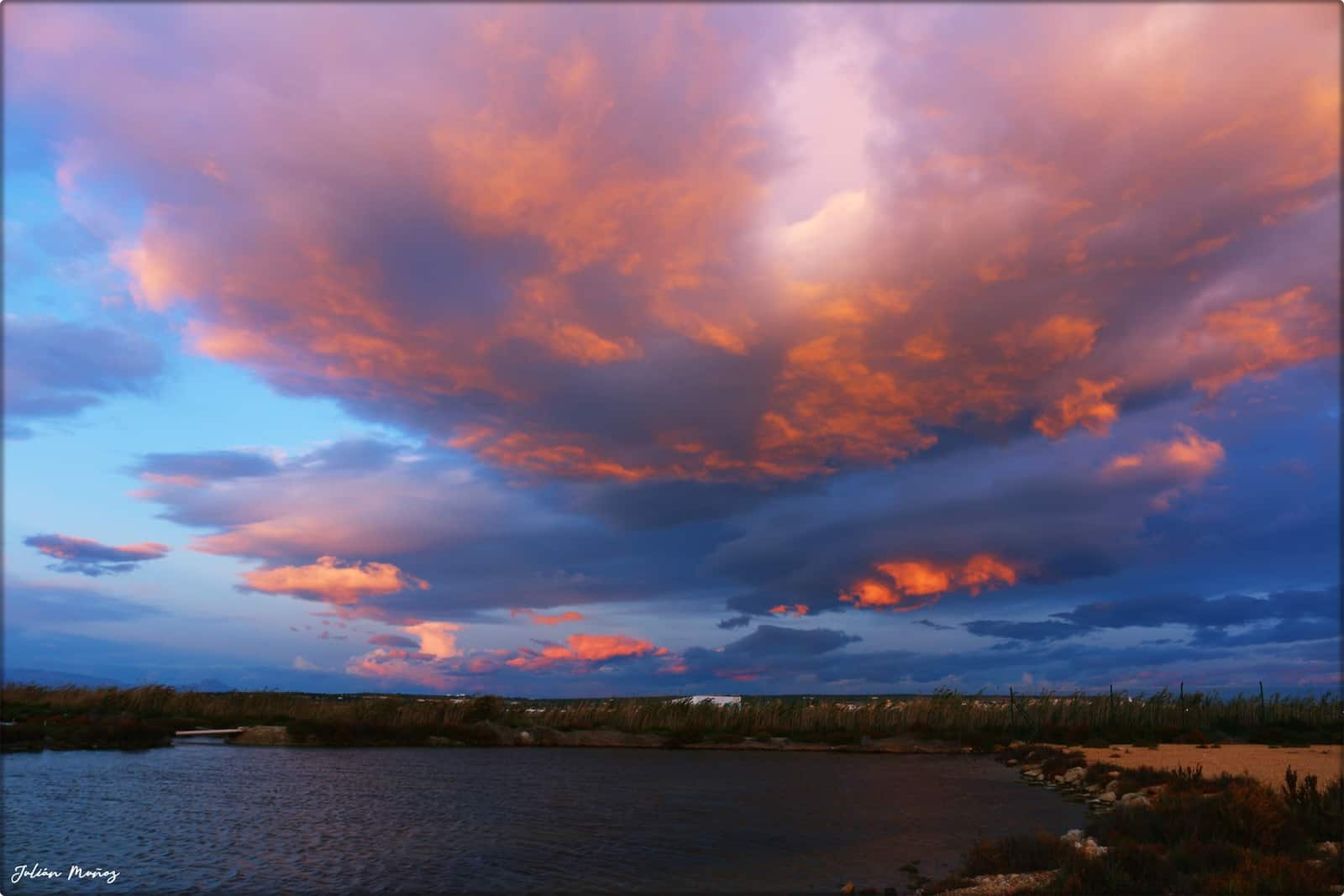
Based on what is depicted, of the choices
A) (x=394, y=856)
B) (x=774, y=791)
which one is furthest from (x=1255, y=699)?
(x=394, y=856)

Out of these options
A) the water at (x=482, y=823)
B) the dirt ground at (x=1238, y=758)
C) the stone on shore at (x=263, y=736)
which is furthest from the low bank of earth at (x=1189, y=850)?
the stone on shore at (x=263, y=736)

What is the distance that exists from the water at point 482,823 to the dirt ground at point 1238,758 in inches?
235

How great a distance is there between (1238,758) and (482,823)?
3471cm

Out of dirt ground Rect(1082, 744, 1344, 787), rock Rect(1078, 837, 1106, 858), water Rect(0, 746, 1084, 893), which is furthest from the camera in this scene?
dirt ground Rect(1082, 744, 1344, 787)

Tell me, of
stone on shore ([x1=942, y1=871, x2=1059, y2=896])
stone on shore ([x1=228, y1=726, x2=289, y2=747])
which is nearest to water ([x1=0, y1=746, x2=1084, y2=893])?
stone on shore ([x1=942, y1=871, x2=1059, y2=896])

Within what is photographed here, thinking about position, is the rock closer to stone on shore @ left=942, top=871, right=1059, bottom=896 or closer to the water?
stone on shore @ left=942, top=871, right=1059, bottom=896

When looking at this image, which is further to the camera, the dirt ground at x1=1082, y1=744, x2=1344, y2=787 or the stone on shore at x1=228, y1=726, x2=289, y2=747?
the stone on shore at x1=228, y1=726, x2=289, y2=747

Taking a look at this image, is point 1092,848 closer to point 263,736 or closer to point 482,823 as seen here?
point 482,823

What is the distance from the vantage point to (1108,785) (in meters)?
30.6

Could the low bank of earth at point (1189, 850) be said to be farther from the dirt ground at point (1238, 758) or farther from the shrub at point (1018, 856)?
the dirt ground at point (1238, 758)

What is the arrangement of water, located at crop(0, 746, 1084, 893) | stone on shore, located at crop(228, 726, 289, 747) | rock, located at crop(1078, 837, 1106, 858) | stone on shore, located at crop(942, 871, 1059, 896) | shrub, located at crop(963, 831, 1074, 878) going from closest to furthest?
stone on shore, located at crop(942, 871, 1059, 896) → rock, located at crop(1078, 837, 1106, 858) → shrub, located at crop(963, 831, 1074, 878) → water, located at crop(0, 746, 1084, 893) → stone on shore, located at crop(228, 726, 289, 747)

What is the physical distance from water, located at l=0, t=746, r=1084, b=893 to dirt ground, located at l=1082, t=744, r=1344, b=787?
597 cm

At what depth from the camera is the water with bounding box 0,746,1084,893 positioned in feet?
61.4

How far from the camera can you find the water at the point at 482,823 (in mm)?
18703
